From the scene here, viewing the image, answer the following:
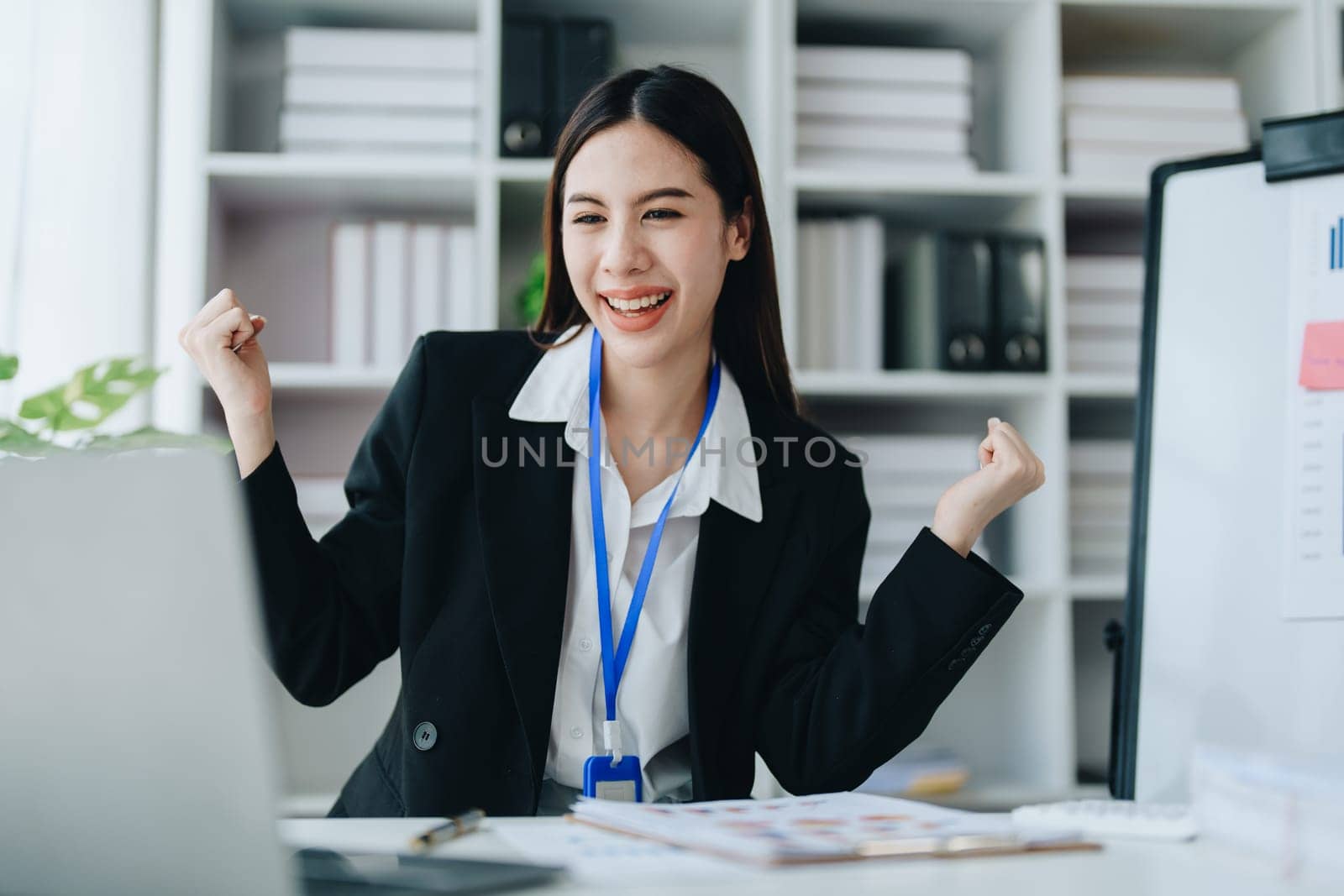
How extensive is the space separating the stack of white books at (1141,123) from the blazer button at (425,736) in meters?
1.79

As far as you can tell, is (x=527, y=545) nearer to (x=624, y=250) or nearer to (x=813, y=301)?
(x=624, y=250)

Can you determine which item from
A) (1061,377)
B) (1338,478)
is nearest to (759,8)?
(1061,377)

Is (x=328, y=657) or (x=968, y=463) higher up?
(x=968, y=463)

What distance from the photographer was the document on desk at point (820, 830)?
67cm

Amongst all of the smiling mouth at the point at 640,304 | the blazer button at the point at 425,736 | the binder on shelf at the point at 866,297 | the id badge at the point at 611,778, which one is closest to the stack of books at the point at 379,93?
the binder on shelf at the point at 866,297

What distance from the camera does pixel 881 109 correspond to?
7.52 feet

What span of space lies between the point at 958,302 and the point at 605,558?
3.93 feet

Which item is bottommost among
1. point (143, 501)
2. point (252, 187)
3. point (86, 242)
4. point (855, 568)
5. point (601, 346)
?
point (855, 568)

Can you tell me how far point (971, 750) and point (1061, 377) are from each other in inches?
35.9

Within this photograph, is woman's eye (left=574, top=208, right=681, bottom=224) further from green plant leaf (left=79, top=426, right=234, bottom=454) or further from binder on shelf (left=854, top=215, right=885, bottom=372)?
binder on shelf (left=854, top=215, right=885, bottom=372)

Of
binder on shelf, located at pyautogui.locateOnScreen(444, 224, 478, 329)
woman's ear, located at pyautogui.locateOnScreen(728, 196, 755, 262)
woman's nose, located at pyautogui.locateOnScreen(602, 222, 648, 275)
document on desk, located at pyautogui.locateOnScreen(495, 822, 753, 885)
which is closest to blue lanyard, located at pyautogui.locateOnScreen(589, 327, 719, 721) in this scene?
woman's nose, located at pyautogui.locateOnScreen(602, 222, 648, 275)

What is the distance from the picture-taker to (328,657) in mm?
1323

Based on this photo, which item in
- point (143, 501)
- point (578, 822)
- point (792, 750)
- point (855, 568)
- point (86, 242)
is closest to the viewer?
point (143, 501)

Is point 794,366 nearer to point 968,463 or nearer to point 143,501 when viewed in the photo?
point 968,463
